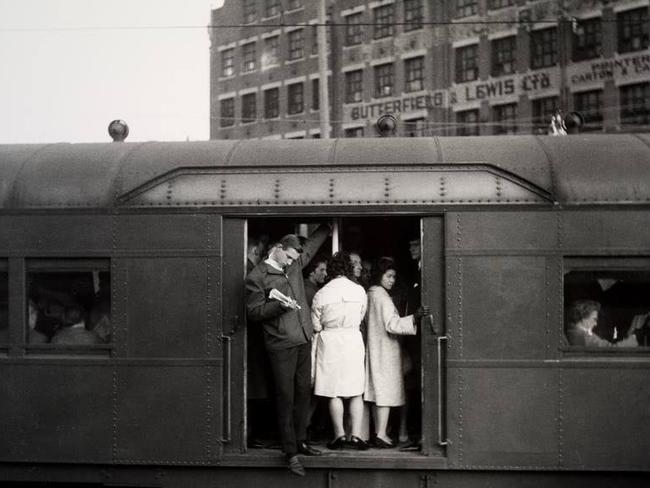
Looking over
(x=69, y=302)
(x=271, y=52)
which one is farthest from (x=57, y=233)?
(x=271, y=52)

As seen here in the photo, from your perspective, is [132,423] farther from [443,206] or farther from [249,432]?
[443,206]

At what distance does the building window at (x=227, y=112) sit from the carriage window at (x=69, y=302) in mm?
36780

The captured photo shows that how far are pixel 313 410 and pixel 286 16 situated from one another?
119 ft

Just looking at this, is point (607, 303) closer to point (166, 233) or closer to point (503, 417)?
point (503, 417)

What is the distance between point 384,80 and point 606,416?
31.5 m

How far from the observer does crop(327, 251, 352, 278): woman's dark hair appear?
23.1 feet

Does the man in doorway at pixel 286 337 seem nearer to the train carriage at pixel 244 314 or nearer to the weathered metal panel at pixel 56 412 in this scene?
the train carriage at pixel 244 314

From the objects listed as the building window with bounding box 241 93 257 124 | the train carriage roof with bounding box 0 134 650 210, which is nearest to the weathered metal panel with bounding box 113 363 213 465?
the train carriage roof with bounding box 0 134 650 210

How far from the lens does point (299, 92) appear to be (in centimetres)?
4028

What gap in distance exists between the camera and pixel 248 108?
42.6m

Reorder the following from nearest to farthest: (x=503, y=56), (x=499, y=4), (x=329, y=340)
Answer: (x=329, y=340)
(x=503, y=56)
(x=499, y=4)

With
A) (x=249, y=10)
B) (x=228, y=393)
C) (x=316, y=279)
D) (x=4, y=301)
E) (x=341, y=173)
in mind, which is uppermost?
(x=249, y=10)

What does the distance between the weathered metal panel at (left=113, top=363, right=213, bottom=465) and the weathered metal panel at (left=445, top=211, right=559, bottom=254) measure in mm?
2203

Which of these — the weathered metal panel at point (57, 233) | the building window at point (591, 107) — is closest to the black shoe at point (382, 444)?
the weathered metal panel at point (57, 233)
